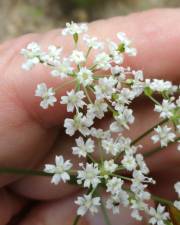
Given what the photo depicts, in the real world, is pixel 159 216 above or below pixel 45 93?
below

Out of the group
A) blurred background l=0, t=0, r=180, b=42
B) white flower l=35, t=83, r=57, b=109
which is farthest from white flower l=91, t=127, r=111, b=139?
blurred background l=0, t=0, r=180, b=42

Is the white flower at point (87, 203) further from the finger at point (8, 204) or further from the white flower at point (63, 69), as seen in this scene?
the finger at point (8, 204)

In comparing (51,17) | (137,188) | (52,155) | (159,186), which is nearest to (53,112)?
(52,155)

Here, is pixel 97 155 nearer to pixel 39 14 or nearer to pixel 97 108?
pixel 97 108

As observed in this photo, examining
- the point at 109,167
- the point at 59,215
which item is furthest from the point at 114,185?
the point at 59,215

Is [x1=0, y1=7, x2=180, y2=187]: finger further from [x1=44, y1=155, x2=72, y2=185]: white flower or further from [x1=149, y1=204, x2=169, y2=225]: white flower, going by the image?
[x1=149, y1=204, x2=169, y2=225]: white flower

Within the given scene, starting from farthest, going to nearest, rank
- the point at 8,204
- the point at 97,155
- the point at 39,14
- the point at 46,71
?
1. the point at 39,14
2. the point at 8,204
3. the point at 97,155
4. the point at 46,71

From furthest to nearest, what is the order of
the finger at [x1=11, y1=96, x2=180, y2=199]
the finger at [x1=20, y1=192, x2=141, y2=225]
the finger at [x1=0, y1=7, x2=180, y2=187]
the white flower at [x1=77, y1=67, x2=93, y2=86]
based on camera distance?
the finger at [x1=20, y1=192, x2=141, y2=225] < the finger at [x1=11, y1=96, x2=180, y2=199] < the finger at [x1=0, y1=7, x2=180, y2=187] < the white flower at [x1=77, y1=67, x2=93, y2=86]

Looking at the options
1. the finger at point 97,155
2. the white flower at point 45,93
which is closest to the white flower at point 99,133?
the white flower at point 45,93

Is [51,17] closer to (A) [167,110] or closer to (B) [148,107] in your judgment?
(B) [148,107]
